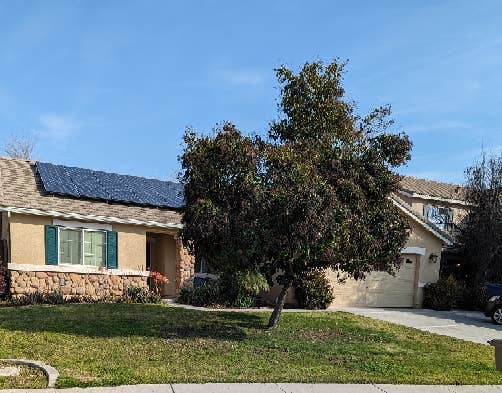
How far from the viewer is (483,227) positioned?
866 inches

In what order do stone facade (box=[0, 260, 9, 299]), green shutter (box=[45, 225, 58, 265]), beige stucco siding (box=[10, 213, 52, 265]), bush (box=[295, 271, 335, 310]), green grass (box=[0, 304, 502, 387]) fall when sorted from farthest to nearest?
1. bush (box=[295, 271, 335, 310])
2. green shutter (box=[45, 225, 58, 265])
3. beige stucco siding (box=[10, 213, 52, 265])
4. stone facade (box=[0, 260, 9, 299])
5. green grass (box=[0, 304, 502, 387])

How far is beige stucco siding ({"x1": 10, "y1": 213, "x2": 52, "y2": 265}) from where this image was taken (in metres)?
16.3

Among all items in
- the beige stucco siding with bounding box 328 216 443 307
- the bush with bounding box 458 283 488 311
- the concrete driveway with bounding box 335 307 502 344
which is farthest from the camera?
the bush with bounding box 458 283 488 311

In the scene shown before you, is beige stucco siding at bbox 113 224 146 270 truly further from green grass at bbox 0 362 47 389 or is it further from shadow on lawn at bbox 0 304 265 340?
green grass at bbox 0 362 47 389

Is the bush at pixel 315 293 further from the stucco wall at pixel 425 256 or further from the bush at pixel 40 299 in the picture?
the bush at pixel 40 299

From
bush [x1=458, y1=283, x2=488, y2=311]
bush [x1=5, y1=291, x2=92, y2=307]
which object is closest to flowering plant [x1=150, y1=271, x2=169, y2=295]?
bush [x1=5, y1=291, x2=92, y2=307]

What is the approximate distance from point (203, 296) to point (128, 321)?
199 inches

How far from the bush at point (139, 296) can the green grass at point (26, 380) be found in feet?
32.4

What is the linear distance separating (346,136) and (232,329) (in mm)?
5269

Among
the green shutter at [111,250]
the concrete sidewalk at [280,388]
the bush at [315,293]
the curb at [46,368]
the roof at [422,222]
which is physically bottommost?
the bush at [315,293]

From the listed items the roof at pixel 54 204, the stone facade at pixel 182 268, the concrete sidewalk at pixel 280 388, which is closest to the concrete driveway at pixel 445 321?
the stone facade at pixel 182 268

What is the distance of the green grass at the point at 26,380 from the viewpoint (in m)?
6.64

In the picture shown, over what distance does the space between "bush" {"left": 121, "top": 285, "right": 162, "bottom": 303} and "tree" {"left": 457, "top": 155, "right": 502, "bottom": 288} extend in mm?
13232

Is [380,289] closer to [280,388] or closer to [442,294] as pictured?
[442,294]
